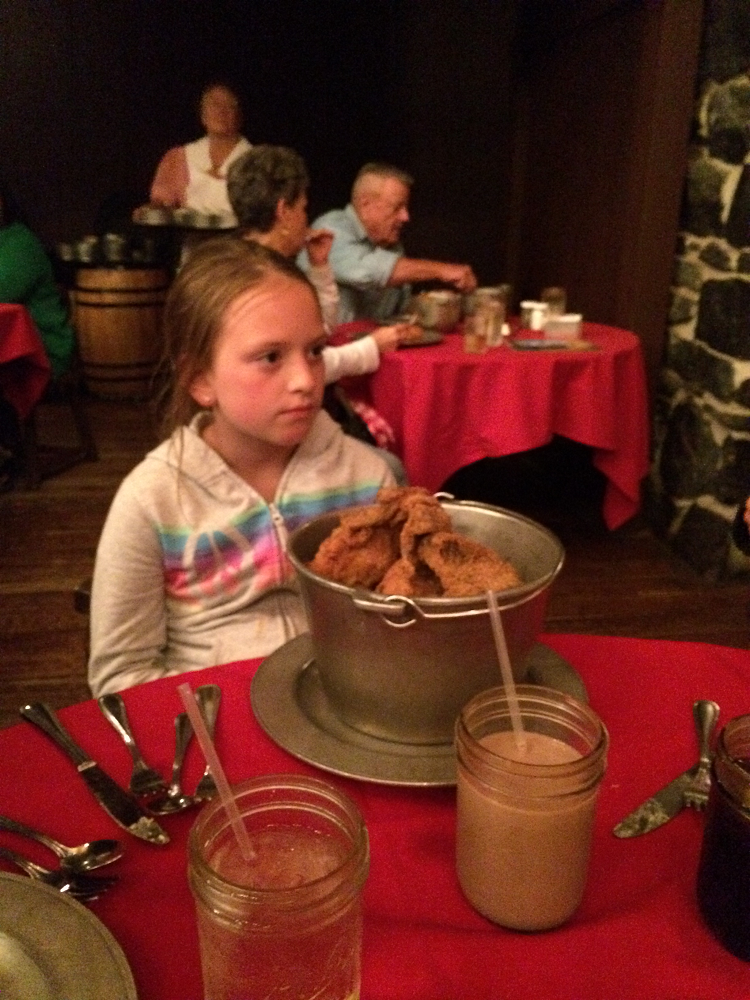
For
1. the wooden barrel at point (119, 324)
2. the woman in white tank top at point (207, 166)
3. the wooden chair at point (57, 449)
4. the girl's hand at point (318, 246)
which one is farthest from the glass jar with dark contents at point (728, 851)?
the wooden barrel at point (119, 324)

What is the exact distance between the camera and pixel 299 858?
1.58 ft

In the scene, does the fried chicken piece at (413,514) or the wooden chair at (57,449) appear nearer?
the fried chicken piece at (413,514)

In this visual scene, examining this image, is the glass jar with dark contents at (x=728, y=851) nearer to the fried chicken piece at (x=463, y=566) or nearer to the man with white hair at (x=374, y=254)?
the fried chicken piece at (x=463, y=566)

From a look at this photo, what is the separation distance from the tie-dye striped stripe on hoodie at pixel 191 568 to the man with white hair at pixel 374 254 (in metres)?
1.87

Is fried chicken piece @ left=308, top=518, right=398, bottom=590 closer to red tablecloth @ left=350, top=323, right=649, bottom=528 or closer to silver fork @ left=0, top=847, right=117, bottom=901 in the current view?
silver fork @ left=0, top=847, right=117, bottom=901

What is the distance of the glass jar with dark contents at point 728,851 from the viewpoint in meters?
0.47

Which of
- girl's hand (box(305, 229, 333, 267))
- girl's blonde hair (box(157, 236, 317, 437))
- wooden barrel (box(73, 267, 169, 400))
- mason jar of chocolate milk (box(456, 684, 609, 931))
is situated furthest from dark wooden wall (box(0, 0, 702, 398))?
mason jar of chocolate milk (box(456, 684, 609, 931))

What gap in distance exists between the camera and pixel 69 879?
55 cm

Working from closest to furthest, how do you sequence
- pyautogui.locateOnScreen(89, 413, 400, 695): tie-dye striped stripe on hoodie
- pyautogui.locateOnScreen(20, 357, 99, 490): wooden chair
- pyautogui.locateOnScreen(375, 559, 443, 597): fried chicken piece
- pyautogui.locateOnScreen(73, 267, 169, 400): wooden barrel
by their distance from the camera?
pyautogui.locateOnScreen(375, 559, 443, 597): fried chicken piece, pyautogui.locateOnScreen(89, 413, 400, 695): tie-dye striped stripe on hoodie, pyautogui.locateOnScreen(20, 357, 99, 490): wooden chair, pyautogui.locateOnScreen(73, 267, 169, 400): wooden barrel

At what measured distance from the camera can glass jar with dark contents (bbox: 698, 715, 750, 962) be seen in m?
0.47

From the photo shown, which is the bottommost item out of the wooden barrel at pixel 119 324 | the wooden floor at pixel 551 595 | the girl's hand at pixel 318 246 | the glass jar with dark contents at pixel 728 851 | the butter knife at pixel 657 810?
the wooden floor at pixel 551 595

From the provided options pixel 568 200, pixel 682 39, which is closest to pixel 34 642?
pixel 682 39

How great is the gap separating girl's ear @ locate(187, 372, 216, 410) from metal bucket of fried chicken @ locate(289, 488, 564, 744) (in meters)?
0.49

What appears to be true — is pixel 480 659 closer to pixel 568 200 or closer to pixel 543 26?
pixel 568 200
